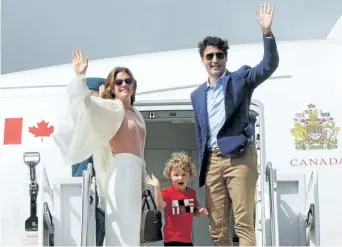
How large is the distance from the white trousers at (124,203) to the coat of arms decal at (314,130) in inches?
91.8

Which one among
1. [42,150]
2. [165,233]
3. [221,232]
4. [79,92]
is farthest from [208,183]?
[42,150]

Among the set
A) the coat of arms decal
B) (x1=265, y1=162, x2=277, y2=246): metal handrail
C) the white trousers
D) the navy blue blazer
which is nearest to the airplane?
the coat of arms decal

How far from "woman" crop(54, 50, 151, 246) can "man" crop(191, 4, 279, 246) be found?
2.18 ft

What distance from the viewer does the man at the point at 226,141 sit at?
594 cm

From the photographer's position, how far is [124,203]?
5586 millimetres

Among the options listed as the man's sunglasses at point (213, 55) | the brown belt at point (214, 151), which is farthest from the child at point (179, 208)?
the man's sunglasses at point (213, 55)

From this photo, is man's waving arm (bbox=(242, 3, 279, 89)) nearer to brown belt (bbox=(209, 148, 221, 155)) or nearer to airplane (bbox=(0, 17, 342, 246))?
brown belt (bbox=(209, 148, 221, 155))

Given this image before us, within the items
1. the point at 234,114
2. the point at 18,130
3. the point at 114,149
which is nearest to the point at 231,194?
the point at 234,114

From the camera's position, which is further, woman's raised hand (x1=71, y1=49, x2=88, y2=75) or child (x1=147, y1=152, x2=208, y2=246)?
child (x1=147, y1=152, x2=208, y2=246)

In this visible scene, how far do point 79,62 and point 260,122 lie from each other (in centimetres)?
256

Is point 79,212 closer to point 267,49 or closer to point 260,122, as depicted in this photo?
point 267,49

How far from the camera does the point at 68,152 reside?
567cm

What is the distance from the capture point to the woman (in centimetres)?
555

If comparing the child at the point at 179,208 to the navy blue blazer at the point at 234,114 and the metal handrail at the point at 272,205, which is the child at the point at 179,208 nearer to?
the navy blue blazer at the point at 234,114
